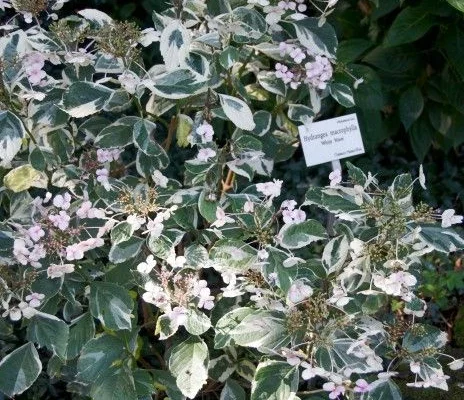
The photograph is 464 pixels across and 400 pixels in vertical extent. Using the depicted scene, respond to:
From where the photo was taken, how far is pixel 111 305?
1634mm

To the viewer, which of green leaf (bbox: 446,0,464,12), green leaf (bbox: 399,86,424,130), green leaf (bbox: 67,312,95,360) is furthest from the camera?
green leaf (bbox: 399,86,424,130)

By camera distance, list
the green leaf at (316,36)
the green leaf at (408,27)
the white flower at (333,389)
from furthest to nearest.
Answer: the green leaf at (408,27) < the green leaf at (316,36) < the white flower at (333,389)

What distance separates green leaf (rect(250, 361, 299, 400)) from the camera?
1.54 meters

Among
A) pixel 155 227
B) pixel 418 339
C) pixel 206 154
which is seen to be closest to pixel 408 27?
pixel 206 154

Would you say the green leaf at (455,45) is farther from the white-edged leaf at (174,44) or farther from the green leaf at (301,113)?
the white-edged leaf at (174,44)

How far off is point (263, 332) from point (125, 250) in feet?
1.14

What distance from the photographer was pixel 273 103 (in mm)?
2133

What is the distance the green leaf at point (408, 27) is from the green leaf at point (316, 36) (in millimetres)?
571

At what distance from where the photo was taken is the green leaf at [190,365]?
1.61 metres

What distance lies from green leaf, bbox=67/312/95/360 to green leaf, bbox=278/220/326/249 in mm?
479

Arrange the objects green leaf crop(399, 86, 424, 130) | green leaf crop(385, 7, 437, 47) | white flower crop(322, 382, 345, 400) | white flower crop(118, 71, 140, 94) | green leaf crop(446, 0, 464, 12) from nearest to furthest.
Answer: white flower crop(322, 382, 345, 400)
white flower crop(118, 71, 140, 94)
green leaf crop(446, 0, 464, 12)
green leaf crop(385, 7, 437, 47)
green leaf crop(399, 86, 424, 130)

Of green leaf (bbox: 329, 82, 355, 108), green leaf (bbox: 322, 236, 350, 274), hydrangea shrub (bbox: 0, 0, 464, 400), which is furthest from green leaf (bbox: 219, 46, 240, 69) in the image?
green leaf (bbox: 322, 236, 350, 274)

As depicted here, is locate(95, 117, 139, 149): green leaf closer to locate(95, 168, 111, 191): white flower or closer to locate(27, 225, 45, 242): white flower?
locate(95, 168, 111, 191): white flower

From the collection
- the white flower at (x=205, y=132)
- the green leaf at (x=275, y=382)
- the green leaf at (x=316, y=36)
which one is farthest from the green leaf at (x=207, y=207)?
the green leaf at (x=316, y=36)
